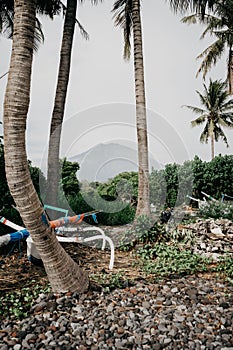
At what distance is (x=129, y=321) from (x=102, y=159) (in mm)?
5000

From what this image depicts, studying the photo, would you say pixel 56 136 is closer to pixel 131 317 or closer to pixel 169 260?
pixel 169 260

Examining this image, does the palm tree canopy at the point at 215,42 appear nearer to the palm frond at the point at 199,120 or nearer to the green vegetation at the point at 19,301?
the palm frond at the point at 199,120

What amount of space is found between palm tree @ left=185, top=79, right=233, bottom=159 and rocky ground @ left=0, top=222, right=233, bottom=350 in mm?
24610

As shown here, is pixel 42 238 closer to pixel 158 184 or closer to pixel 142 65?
pixel 142 65

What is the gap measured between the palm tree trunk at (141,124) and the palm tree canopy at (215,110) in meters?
21.0

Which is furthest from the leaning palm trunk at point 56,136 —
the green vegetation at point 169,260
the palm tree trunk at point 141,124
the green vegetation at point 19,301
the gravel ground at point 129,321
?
the gravel ground at point 129,321

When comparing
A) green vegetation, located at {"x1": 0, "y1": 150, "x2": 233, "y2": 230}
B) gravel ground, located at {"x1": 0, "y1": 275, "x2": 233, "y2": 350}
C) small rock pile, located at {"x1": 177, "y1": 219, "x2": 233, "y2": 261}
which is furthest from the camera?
green vegetation, located at {"x1": 0, "y1": 150, "x2": 233, "y2": 230}

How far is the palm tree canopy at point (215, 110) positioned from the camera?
1062 inches

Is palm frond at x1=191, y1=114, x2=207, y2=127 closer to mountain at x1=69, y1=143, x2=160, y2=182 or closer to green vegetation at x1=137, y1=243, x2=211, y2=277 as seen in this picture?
mountain at x1=69, y1=143, x2=160, y2=182

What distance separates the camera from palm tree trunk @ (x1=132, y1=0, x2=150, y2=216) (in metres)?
6.87

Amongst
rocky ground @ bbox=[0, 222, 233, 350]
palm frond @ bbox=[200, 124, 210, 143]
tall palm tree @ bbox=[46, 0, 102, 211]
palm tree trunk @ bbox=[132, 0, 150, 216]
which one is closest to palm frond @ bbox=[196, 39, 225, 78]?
palm frond @ bbox=[200, 124, 210, 143]

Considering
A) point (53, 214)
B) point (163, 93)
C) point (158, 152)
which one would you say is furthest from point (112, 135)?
point (163, 93)

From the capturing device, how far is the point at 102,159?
7676 mm

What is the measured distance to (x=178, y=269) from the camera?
4.43 metres
